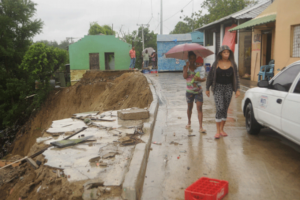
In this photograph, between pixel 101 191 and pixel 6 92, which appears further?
pixel 6 92

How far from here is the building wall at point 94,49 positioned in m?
31.9

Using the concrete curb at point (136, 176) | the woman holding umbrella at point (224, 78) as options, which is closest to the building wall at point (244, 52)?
the woman holding umbrella at point (224, 78)

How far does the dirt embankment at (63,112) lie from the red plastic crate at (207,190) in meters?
0.93

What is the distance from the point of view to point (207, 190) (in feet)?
12.1

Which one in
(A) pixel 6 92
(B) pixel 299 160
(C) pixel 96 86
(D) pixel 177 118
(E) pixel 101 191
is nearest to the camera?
(E) pixel 101 191

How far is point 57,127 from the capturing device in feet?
24.2

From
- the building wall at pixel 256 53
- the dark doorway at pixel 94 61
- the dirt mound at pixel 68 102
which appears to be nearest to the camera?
the building wall at pixel 256 53

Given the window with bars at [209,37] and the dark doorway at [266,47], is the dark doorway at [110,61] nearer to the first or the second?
the window with bars at [209,37]

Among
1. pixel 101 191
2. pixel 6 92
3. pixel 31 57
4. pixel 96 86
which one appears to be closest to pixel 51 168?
pixel 101 191

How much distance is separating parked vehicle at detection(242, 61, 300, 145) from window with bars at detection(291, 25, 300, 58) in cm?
646

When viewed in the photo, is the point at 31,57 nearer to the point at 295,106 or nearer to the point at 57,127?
the point at 57,127

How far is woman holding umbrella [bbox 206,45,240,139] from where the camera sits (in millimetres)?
6055

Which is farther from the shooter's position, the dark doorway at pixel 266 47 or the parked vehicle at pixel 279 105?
the dark doorway at pixel 266 47

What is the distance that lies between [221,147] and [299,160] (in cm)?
142
